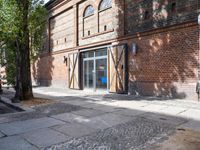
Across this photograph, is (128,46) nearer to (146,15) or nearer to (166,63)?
(146,15)

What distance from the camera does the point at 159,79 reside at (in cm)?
972

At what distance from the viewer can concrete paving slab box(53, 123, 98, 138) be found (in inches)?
183

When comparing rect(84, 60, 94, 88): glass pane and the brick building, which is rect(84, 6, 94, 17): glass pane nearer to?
the brick building

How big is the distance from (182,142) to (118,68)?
779 cm

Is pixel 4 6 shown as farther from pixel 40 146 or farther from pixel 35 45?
pixel 40 146

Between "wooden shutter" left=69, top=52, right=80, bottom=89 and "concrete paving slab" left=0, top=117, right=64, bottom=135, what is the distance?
29.0 feet

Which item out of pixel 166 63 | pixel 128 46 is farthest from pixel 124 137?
pixel 128 46

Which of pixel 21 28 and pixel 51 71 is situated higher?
pixel 21 28

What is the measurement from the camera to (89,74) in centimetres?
1411

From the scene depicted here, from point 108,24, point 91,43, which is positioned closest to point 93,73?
point 91,43

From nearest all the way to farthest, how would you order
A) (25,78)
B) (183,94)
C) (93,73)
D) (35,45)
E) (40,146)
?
(40,146)
(183,94)
(25,78)
(35,45)
(93,73)

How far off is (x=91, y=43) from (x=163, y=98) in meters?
6.24

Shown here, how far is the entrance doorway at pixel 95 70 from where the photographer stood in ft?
42.1

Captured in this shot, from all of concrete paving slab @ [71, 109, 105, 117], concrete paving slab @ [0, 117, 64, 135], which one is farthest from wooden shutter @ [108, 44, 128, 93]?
concrete paving slab @ [0, 117, 64, 135]
